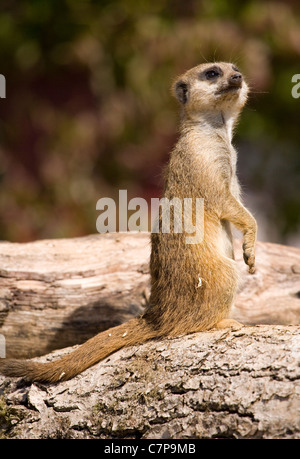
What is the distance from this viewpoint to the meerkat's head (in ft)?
11.8

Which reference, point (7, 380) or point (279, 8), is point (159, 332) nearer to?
point (7, 380)

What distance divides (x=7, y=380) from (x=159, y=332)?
811mm

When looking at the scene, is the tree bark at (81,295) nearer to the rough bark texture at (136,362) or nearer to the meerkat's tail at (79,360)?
the rough bark texture at (136,362)

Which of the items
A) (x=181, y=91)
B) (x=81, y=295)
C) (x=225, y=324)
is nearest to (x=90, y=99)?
(x=181, y=91)

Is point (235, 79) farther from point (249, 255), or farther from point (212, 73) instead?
point (249, 255)

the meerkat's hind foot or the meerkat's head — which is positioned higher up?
the meerkat's head

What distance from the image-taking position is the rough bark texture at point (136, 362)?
2.59 meters

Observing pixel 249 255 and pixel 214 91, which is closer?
pixel 249 255

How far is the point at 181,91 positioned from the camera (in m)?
3.78

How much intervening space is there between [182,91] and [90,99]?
292cm

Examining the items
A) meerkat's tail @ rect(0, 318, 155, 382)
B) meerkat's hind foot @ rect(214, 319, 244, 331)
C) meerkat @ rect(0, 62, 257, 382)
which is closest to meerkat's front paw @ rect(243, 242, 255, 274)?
meerkat @ rect(0, 62, 257, 382)

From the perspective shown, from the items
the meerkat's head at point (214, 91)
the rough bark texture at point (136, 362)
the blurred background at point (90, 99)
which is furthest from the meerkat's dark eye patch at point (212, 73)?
the blurred background at point (90, 99)

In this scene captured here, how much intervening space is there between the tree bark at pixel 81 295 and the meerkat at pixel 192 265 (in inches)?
29.2

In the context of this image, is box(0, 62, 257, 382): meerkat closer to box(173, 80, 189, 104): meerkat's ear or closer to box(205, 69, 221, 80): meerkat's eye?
box(205, 69, 221, 80): meerkat's eye
